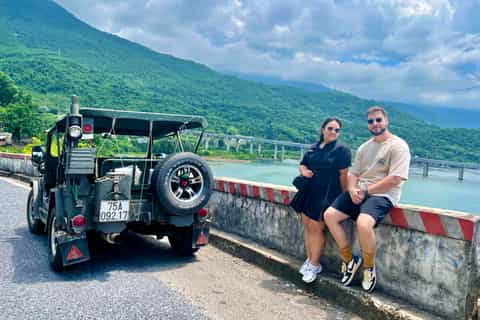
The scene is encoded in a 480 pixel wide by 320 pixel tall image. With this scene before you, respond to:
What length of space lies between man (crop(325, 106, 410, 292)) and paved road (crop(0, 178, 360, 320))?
1.74ft

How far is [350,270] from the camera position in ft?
15.1

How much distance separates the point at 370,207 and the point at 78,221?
326 cm

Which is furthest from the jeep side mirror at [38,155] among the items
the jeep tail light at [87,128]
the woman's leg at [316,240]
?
the woman's leg at [316,240]

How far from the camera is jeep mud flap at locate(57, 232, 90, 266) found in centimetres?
516

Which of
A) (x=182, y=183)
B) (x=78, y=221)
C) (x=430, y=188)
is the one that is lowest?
(x=430, y=188)

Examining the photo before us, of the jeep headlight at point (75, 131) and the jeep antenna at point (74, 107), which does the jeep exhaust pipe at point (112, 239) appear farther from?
the jeep antenna at point (74, 107)

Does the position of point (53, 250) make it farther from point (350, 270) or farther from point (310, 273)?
point (350, 270)

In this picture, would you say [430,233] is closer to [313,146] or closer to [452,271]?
[452,271]

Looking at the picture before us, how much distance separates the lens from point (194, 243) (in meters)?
6.04

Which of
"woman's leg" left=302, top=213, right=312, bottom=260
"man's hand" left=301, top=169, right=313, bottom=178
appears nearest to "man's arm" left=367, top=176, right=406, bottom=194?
"man's hand" left=301, top=169, right=313, bottom=178

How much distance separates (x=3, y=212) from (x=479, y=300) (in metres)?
8.92

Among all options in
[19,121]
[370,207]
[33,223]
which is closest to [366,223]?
[370,207]

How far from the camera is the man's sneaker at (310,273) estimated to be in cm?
485

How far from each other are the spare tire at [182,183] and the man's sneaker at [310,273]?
5.26ft
